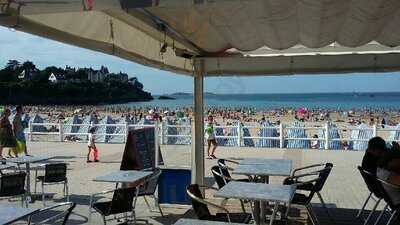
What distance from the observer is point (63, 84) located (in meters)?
98.8

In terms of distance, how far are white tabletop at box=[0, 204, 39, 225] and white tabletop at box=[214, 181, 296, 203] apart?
1591 mm

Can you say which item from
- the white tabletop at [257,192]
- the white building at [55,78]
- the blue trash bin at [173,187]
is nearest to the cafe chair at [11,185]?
the blue trash bin at [173,187]

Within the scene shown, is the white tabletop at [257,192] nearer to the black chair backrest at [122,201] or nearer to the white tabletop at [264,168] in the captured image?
the white tabletop at [264,168]

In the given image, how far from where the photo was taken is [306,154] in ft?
51.0

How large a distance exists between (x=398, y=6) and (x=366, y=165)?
2.78 m

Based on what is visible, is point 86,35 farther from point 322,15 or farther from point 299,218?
point 299,218

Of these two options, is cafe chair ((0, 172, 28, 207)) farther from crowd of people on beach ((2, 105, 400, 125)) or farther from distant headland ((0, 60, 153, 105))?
distant headland ((0, 60, 153, 105))

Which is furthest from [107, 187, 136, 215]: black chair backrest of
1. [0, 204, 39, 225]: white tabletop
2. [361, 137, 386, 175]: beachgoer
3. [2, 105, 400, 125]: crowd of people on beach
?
[2, 105, 400, 125]: crowd of people on beach

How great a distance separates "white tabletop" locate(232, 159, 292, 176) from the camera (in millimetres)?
6168

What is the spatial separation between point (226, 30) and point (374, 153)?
240cm

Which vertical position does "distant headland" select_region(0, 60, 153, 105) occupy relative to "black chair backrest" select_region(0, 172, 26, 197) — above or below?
above

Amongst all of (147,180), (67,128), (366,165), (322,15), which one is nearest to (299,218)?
(366,165)

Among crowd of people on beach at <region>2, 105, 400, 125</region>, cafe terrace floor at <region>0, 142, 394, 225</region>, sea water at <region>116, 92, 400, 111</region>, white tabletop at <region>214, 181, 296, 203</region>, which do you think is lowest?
cafe terrace floor at <region>0, 142, 394, 225</region>

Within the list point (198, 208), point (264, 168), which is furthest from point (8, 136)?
point (198, 208)
